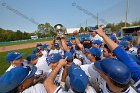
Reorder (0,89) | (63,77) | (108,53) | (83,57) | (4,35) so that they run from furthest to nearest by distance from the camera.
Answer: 1. (4,35)
2. (83,57)
3. (108,53)
4. (63,77)
5. (0,89)

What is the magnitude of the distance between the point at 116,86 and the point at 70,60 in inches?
89.2

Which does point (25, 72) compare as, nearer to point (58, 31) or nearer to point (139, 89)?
point (139, 89)

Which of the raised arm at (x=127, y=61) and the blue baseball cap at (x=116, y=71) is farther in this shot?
the raised arm at (x=127, y=61)

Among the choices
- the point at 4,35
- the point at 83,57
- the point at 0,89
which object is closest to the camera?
the point at 0,89

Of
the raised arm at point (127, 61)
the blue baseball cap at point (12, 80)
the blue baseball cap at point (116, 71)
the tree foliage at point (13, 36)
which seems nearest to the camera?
the blue baseball cap at point (116, 71)

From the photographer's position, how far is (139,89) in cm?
335

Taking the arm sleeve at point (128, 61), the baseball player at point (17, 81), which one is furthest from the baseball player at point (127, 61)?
the baseball player at point (17, 81)

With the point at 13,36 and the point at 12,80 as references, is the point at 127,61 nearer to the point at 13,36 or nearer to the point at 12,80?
the point at 12,80

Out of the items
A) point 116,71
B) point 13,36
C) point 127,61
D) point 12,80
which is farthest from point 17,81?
point 13,36

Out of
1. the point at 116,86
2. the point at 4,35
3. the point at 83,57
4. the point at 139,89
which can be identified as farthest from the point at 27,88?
the point at 4,35

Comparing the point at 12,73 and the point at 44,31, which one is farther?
the point at 44,31

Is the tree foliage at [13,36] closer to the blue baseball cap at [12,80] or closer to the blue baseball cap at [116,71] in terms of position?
the blue baseball cap at [12,80]

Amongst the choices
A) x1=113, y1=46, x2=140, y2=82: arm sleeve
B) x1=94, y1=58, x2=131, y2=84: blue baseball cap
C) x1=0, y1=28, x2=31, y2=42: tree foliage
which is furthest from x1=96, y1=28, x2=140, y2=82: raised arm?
x1=0, y1=28, x2=31, y2=42: tree foliage

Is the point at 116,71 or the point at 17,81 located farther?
the point at 17,81
